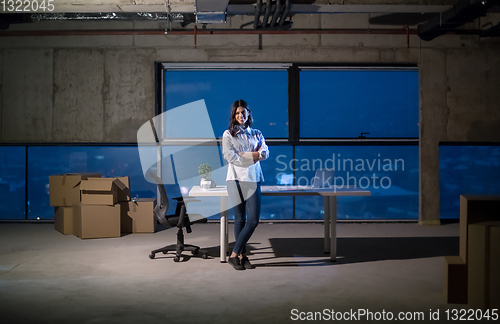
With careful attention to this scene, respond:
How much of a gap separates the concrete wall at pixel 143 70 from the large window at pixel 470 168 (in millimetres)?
233

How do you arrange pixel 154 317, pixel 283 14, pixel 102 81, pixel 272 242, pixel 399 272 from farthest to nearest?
pixel 102 81
pixel 283 14
pixel 272 242
pixel 399 272
pixel 154 317

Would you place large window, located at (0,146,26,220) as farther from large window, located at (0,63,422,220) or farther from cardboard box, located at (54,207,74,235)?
cardboard box, located at (54,207,74,235)

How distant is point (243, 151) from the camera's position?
391cm

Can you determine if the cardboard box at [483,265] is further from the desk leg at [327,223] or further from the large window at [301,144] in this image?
the large window at [301,144]

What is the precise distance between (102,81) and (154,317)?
15.3 ft

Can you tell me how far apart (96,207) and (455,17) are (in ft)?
16.3

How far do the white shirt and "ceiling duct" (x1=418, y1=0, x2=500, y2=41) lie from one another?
3.01 metres

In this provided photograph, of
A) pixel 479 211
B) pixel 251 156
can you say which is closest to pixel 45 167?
pixel 251 156

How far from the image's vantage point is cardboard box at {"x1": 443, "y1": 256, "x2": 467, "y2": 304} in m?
2.97

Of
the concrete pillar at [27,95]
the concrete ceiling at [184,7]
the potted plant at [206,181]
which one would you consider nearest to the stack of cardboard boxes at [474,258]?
the potted plant at [206,181]

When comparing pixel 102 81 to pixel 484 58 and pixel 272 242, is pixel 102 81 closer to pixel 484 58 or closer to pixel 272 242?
pixel 272 242

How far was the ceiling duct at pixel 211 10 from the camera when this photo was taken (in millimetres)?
5133

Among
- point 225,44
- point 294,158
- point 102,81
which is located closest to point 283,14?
point 225,44

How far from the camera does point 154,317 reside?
273cm
